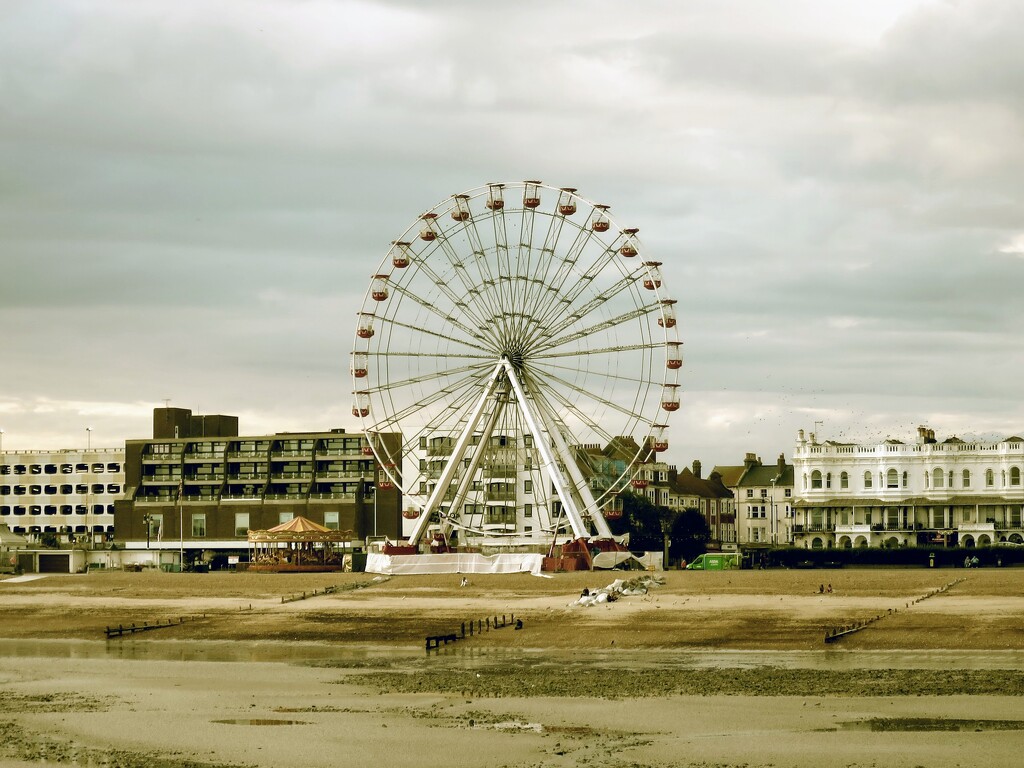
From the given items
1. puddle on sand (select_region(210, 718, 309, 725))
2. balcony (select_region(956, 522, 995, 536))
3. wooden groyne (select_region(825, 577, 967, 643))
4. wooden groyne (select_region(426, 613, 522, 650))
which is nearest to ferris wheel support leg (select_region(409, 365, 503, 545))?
wooden groyne (select_region(426, 613, 522, 650))

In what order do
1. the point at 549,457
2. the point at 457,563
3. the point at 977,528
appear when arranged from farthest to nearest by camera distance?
1. the point at 977,528
2. the point at 457,563
3. the point at 549,457

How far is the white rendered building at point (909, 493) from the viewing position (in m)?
97.6

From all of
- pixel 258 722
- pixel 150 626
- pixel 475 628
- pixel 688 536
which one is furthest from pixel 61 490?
pixel 258 722

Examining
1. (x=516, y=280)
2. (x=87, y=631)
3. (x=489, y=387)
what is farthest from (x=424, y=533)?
(x=87, y=631)

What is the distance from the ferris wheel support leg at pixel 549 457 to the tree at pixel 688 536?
27.9 metres

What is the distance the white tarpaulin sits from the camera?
72750mm

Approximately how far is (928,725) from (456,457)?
4568 cm

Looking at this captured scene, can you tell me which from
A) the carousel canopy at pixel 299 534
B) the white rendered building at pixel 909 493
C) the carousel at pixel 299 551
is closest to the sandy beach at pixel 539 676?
the carousel at pixel 299 551

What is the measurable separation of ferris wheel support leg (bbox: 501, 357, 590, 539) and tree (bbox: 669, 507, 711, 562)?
27.9 meters

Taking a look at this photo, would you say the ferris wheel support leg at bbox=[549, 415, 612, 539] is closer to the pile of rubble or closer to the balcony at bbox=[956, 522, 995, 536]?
the pile of rubble

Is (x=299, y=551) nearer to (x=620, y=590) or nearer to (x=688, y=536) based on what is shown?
(x=688, y=536)

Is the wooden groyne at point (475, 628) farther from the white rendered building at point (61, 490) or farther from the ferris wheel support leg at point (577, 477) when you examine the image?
the white rendered building at point (61, 490)

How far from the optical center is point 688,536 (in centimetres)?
10781

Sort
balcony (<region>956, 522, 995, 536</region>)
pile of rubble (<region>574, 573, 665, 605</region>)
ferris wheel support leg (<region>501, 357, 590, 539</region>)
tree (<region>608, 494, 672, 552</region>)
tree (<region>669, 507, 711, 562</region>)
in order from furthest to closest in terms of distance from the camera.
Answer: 1. tree (<region>608, 494, 672, 552</region>)
2. tree (<region>669, 507, 711, 562</region>)
3. balcony (<region>956, 522, 995, 536</region>)
4. ferris wheel support leg (<region>501, 357, 590, 539</region>)
5. pile of rubble (<region>574, 573, 665, 605</region>)
